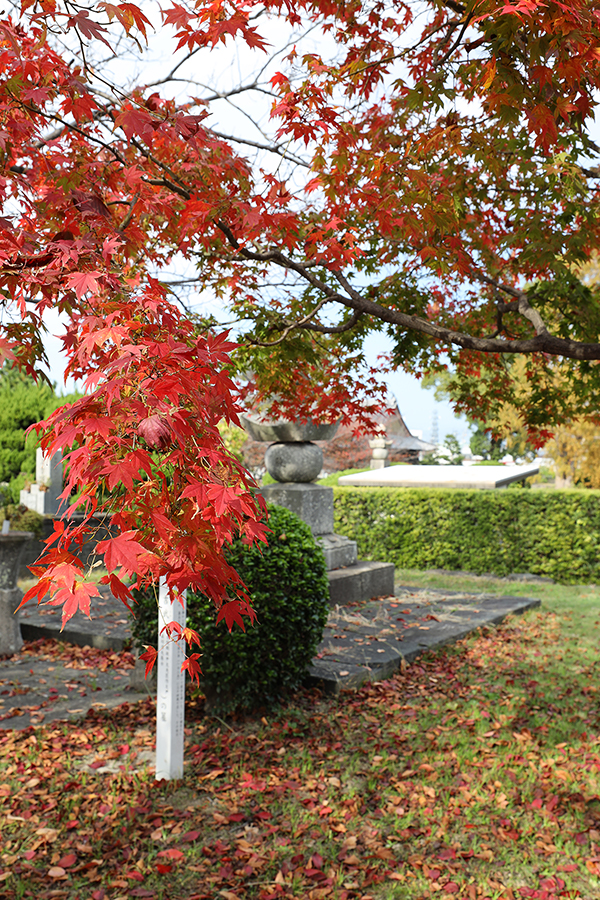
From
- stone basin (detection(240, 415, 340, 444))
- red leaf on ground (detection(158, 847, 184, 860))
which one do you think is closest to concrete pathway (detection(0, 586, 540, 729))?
red leaf on ground (detection(158, 847, 184, 860))

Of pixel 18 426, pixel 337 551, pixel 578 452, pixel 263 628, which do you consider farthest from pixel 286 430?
pixel 578 452

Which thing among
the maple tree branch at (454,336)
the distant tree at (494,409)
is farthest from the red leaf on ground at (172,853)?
the distant tree at (494,409)

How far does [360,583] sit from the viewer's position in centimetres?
886

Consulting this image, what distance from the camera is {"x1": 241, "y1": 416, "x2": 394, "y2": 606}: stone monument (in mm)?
8727

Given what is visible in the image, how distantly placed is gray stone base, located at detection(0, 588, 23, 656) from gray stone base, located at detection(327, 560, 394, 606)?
353cm

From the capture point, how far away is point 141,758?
14.5 feet

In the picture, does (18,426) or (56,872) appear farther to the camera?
(18,426)

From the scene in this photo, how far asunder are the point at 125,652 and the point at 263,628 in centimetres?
262

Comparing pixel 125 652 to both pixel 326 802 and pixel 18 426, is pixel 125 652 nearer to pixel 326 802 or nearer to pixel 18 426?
pixel 326 802

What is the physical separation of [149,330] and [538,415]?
200 inches

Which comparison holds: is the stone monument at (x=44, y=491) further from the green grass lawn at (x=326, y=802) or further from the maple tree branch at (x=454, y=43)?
the maple tree branch at (x=454, y=43)

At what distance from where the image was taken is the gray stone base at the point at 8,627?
269 inches

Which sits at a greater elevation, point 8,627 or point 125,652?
point 8,627

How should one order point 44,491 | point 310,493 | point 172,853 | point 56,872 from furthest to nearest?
1. point 44,491
2. point 310,493
3. point 172,853
4. point 56,872
